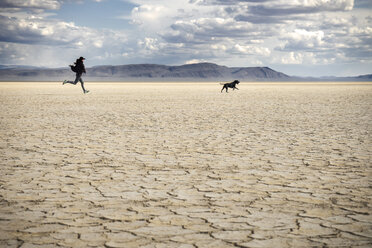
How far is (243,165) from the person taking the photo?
18.2 feet

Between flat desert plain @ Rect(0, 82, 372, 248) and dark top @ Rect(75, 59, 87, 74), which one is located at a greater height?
dark top @ Rect(75, 59, 87, 74)

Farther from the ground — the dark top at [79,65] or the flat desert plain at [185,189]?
the dark top at [79,65]

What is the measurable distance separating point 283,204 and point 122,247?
5.59 feet

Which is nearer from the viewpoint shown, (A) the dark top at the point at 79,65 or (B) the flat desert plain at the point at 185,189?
(B) the flat desert plain at the point at 185,189

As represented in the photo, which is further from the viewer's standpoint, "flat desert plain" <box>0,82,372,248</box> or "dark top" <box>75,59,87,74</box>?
"dark top" <box>75,59,87,74</box>

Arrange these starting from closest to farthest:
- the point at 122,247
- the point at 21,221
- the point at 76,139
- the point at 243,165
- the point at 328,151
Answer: the point at 122,247, the point at 21,221, the point at 243,165, the point at 328,151, the point at 76,139

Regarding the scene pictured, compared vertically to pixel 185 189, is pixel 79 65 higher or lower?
higher

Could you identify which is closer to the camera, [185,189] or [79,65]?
[185,189]

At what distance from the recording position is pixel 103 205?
12.5ft

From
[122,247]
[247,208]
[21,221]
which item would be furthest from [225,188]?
[21,221]

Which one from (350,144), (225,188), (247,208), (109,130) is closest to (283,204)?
(247,208)

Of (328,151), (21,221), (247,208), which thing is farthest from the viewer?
(328,151)

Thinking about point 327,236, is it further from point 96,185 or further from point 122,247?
point 96,185

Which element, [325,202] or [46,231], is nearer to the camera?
[46,231]
